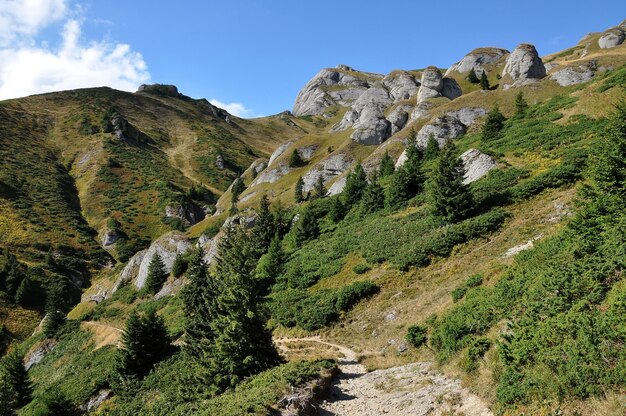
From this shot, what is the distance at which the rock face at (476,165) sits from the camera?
4428 cm

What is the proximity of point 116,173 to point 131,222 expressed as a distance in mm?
32684

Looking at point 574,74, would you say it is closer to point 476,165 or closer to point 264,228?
point 476,165

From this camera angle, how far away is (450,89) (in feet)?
340

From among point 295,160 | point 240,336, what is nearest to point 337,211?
point 240,336

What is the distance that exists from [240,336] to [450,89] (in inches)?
4009

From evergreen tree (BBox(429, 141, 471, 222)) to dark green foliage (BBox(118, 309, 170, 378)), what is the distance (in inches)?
1196

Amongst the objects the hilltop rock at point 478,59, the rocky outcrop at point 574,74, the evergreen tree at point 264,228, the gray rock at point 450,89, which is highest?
the hilltop rock at point 478,59

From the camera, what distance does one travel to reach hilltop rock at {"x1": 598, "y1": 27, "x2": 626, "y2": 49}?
11575cm

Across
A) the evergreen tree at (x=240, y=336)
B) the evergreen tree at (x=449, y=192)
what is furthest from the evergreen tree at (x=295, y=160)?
the evergreen tree at (x=240, y=336)

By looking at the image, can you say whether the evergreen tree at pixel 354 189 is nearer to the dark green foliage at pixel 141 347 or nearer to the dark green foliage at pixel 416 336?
the dark green foliage at pixel 141 347

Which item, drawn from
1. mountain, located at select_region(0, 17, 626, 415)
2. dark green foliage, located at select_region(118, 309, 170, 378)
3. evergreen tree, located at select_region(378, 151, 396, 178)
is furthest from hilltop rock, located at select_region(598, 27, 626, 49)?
dark green foliage, located at select_region(118, 309, 170, 378)

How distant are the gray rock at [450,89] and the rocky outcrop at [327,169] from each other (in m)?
38.1

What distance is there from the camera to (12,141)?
424 feet

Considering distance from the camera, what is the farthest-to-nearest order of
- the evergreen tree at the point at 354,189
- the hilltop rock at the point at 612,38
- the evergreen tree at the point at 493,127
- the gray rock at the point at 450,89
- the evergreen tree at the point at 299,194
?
the hilltop rock at the point at 612,38 < the gray rock at the point at 450,89 < the evergreen tree at the point at 299,194 < the evergreen tree at the point at 354,189 < the evergreen tree at the point at 493,127
